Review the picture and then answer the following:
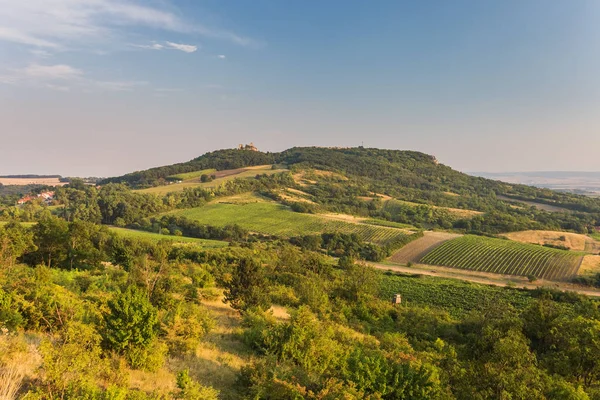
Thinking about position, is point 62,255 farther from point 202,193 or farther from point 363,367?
point 202,193

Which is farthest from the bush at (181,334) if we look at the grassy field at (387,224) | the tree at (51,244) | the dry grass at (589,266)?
the grassy field at (387,224)

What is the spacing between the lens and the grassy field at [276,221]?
103m

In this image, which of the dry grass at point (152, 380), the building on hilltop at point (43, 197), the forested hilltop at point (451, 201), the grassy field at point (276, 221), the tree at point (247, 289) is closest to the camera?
the dry grass at point (152, 380)

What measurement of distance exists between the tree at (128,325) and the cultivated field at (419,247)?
79872mm

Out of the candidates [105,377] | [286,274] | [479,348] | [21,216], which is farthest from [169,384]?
[21,216]

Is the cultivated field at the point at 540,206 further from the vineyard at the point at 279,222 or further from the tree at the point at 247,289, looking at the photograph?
the tree at the point at 247,289


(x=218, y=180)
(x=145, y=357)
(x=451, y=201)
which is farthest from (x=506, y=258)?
(x=218, y=180)

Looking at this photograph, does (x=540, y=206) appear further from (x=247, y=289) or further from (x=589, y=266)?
(x=247, y=289)

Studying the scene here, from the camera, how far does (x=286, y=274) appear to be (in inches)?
1636

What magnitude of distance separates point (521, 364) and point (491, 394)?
339cm

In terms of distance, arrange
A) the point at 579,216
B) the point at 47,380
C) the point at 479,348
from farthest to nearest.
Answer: the point at 579,216 → the point at 479,348 → the point at 47,380

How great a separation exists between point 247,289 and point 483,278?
65.0 metres

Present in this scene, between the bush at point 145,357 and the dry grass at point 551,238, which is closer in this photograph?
the bush at point 145,357

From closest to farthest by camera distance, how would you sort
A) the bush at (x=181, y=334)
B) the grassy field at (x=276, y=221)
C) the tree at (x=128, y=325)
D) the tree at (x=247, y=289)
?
the tree at (x=128, y=325) < the bush at (x=181, y=334) < the tree at (x=247, y=289) < the grassy field at (x=276, y=221)
